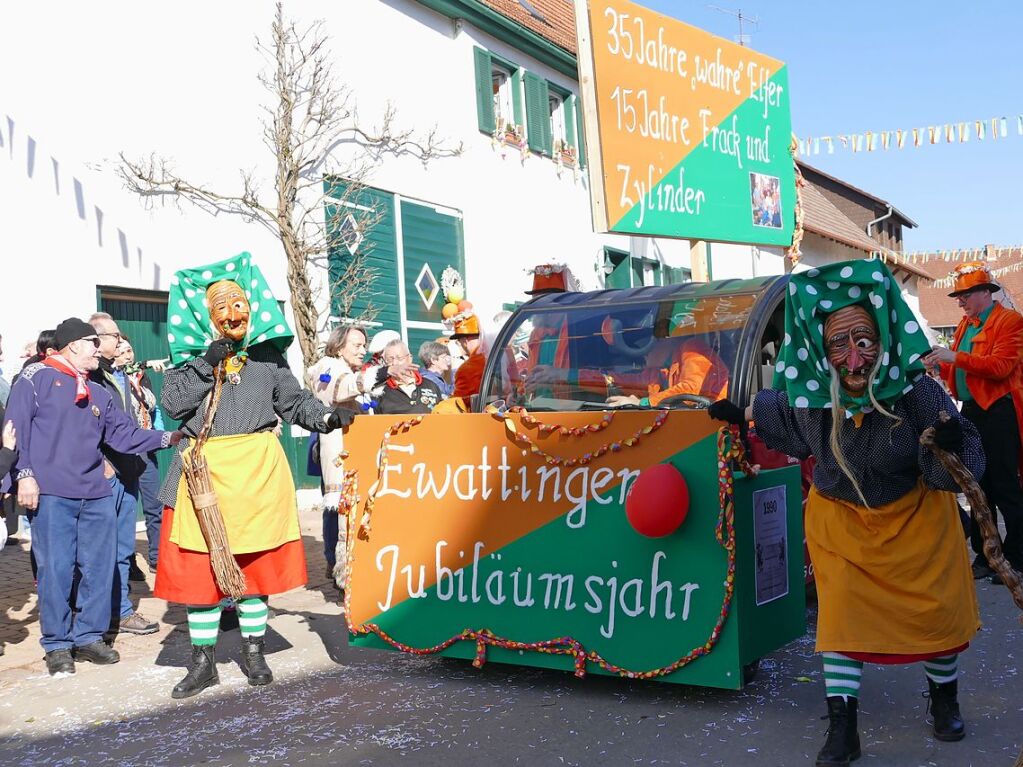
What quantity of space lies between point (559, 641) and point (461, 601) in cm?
54

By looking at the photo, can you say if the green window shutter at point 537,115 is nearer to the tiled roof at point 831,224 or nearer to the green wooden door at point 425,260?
the green wooden door at point 425,260

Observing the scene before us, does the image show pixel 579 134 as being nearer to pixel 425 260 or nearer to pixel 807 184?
pixel 425 260

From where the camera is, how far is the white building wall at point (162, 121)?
32.5ft

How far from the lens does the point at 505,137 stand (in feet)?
54.9

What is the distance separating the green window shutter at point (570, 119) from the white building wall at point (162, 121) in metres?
3.20

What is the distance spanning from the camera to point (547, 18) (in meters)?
19.4

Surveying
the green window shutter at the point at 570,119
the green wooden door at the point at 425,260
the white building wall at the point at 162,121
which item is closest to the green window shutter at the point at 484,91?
the white building wall at the point at 162,121

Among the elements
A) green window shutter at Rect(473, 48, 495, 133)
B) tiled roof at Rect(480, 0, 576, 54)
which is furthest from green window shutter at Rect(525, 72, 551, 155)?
green window shutter at Rect(473, 48, 495, 133)

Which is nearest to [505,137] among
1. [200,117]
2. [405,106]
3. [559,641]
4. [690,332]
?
[405,106]

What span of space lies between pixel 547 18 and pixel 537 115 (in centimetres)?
255

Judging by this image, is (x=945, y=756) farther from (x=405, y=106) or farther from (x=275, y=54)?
(x=405, y=106)

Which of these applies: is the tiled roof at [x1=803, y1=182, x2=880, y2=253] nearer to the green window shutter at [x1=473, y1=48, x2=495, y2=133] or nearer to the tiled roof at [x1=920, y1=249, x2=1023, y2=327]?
the green window shutter at [x1=473, y1=48, x2=495, y2=133]

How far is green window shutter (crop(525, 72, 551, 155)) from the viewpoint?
17.7 meters

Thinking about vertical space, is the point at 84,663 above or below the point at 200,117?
below
